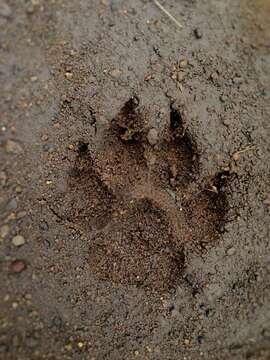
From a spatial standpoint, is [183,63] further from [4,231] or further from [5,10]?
[4,231]

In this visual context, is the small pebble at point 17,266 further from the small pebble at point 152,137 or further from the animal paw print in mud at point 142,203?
the small pebble at point 152,137

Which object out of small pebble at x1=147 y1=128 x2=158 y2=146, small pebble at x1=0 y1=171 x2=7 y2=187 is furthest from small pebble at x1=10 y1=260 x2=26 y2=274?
small pebble at x1=147 y1=128 x2=158 y2=146

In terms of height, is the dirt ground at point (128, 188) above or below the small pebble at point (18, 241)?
above

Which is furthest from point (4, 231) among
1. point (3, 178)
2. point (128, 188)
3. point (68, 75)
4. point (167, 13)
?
point (167, 13)

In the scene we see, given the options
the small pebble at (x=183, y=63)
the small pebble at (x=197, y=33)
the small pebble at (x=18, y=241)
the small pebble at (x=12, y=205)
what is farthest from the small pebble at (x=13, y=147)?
the small pebble at (x=197, y=33)

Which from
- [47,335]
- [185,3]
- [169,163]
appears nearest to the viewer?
[47,335]

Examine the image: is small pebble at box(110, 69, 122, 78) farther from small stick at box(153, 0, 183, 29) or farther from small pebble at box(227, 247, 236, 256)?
small pebble at box(227, 247, 236, 256)

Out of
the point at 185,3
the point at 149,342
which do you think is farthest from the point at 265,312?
the point at 185,3

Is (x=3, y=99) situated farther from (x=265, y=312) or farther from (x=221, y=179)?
(x=265, y=312)
